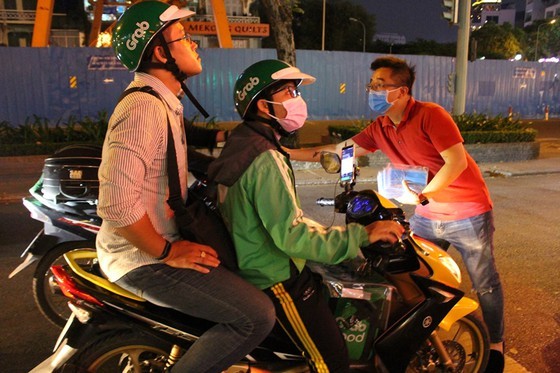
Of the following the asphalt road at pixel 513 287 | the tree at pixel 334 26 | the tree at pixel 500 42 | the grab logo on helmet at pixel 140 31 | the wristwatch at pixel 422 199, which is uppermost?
the tree at pixel 334 26

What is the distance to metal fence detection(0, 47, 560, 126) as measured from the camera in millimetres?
14891

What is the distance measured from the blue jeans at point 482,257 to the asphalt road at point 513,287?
17.2 inches

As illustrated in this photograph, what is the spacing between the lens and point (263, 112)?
7.30ft

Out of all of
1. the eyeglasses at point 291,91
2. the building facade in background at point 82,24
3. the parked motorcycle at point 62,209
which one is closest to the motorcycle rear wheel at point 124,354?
the eyeglasses at point 291,91

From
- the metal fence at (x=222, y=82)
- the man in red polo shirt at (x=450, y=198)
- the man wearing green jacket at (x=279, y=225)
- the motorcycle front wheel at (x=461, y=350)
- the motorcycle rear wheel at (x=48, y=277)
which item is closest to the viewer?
the man wearing green jacket at (x=279, y=225)

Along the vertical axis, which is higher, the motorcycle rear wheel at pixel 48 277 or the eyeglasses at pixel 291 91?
the eyeglasses at pixel 291 91

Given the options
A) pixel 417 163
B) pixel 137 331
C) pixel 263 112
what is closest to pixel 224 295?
pixel 137 331

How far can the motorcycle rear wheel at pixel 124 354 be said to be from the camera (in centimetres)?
220

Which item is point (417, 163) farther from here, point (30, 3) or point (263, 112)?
point (30, 3)

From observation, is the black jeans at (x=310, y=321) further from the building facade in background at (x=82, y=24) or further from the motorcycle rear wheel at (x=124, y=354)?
the building facade in background at (x=82, y=24)

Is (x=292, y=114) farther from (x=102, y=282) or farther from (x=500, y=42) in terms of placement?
(x=500, y=42)

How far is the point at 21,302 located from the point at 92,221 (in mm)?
1223

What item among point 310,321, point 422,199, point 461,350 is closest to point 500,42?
point 422,199

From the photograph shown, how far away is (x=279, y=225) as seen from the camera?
6.51ft
